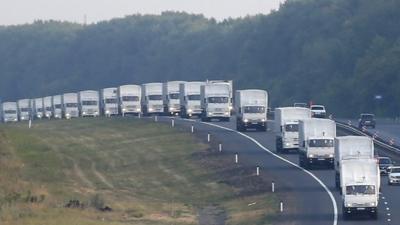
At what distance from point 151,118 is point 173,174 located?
→ 44484 millimetres

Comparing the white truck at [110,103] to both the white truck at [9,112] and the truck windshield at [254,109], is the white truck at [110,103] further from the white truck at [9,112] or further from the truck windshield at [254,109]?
the truck windshield at [254,109]

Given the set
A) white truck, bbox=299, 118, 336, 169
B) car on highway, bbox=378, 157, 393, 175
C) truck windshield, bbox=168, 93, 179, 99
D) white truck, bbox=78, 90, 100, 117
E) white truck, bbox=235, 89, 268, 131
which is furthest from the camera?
white truck, bbox=78, 90, 100, 117

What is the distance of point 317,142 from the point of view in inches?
3519

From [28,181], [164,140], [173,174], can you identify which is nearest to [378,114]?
[164,140]

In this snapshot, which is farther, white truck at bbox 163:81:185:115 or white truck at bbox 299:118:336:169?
white truck at bbox 163:81:185:115

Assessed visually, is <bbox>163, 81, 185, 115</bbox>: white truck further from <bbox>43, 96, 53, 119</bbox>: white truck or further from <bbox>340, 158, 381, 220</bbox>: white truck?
<bbox>340, 158, 381, 220</bbox>: white truck

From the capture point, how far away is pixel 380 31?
191375 mm

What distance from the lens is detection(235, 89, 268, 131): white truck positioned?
381 feet

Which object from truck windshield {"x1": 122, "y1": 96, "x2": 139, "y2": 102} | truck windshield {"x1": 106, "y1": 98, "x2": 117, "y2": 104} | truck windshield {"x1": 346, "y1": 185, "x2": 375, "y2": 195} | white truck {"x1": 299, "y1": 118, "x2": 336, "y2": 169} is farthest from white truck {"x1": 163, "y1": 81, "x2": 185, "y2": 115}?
Answer: truck windshield {"x1": 346, "y1": 185, "x2": 375, "y2": 195}

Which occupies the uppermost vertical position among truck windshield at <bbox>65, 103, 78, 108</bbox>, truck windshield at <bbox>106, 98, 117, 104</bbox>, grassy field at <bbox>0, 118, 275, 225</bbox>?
truck windshield at <bbox>106, 98, 117, 104</bbox>

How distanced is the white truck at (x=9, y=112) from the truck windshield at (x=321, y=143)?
95689 millimetres

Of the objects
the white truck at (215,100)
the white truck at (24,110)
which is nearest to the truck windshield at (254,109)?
the white truck at (215,100)

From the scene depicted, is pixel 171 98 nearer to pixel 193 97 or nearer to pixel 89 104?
pixel 193 97

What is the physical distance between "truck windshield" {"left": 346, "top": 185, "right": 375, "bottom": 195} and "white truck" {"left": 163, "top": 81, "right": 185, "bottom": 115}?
74668mm
